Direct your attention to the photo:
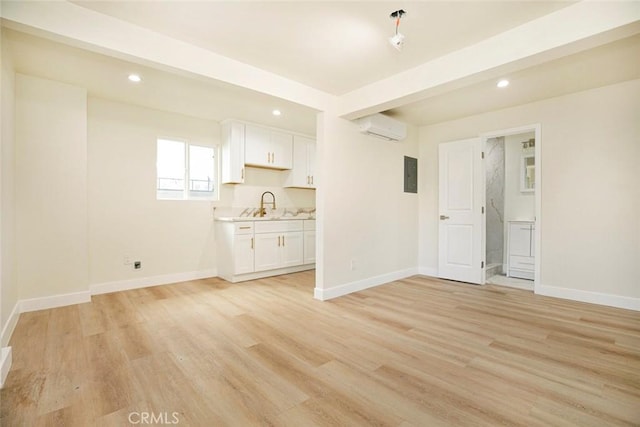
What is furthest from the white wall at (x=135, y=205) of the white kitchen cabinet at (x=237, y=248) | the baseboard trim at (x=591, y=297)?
the baseboard trim at (x=591, y=297)

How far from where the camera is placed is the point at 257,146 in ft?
15.7

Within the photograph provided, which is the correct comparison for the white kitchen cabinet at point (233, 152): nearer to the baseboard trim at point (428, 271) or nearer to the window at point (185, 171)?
the window at point (185, 171)

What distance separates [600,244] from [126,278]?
5.80m

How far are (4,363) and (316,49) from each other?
3.15m

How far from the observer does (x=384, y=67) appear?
2.93 m

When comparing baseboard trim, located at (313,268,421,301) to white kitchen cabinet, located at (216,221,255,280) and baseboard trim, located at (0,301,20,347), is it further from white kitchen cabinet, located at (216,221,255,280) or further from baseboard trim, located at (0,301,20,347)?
baseboard trim, located at (0,301,20,347)

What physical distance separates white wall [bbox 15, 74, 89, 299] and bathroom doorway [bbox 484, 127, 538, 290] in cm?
540

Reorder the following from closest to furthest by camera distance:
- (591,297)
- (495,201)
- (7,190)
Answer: (7,190) → (591,297) → (495,201)

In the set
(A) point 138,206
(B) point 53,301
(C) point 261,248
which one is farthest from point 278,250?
(B) point 53,301

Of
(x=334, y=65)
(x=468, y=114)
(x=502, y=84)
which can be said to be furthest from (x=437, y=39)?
(x=468, y=114)

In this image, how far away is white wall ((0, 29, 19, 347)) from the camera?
2.40 metres

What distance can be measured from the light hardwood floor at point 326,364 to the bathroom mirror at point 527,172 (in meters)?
2.21

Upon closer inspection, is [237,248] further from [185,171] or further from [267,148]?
[267,148]

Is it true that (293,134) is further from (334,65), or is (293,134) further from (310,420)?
(310,420)
